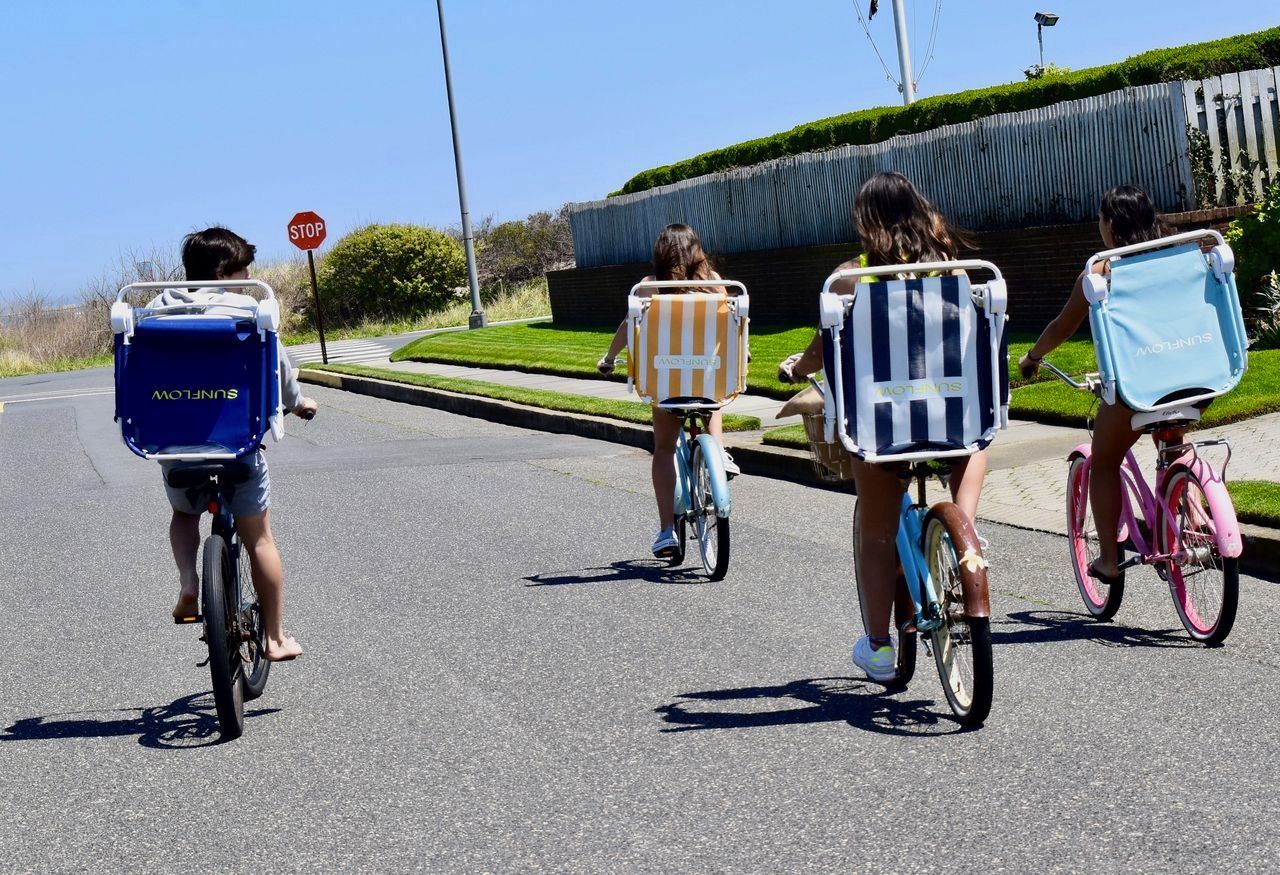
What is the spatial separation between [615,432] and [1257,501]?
7280 mm

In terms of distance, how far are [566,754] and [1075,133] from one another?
44.6 ft

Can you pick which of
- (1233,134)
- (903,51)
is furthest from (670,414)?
(903,51)

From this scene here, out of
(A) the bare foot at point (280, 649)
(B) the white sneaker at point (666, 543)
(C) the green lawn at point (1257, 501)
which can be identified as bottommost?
(B) the white sneaker at point (666, 543)

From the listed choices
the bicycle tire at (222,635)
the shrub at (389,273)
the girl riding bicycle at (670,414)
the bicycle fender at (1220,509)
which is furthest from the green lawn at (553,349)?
the bicycle tire at (222,635)

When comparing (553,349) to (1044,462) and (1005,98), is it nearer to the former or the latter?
(1005,98)

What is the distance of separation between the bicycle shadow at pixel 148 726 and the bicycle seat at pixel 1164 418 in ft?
11.3

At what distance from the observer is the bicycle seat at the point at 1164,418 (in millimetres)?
5617

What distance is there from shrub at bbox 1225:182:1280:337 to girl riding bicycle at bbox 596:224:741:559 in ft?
22.6

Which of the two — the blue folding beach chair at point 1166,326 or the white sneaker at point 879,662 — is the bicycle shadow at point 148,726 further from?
the blue folding beach chair at point 1166,326

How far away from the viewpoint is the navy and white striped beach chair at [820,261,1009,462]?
4.84 meters

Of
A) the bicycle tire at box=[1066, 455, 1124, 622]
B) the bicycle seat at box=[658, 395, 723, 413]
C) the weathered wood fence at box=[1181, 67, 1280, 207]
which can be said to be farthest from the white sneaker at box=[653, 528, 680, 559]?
the weathered wood fence at box=[1181, 67, 1280, 207]

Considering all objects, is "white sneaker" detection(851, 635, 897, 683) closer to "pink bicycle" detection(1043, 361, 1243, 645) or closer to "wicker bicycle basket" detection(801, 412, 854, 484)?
"wicker bicycle basket" detection(801, 412, 854, 484)

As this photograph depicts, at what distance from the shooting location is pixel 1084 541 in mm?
6473

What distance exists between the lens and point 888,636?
539 centimetres
